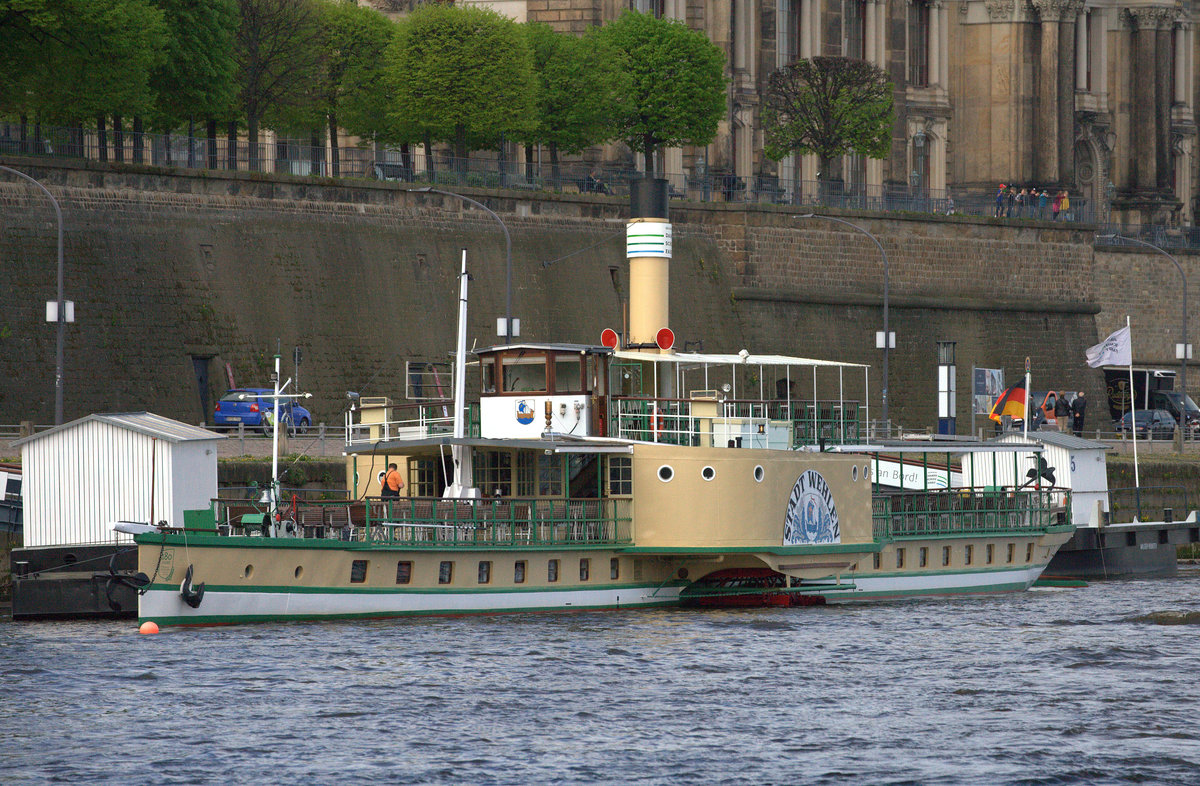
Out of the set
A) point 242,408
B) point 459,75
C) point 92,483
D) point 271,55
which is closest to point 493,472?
point 92,483

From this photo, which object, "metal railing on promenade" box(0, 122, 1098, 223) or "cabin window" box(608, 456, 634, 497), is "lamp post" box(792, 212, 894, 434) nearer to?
"metal railing on promenade" box(0, 122, 1098, 223)

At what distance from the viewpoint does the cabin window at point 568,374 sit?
112 feet

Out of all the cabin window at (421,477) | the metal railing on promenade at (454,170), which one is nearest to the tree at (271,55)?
the metal railing on promenade at (454,170)

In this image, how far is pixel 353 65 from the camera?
65.9m

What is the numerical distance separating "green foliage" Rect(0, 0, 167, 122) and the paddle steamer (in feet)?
67.8

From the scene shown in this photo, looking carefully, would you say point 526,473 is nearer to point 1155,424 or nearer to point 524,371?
point 524,371

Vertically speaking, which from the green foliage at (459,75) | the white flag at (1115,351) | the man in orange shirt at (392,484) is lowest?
the man in orange shirt at (392,484)

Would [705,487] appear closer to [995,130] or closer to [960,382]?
[960,382]

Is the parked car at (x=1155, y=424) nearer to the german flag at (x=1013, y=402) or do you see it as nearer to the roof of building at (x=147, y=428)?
the german flag at (x=1013, y=402)

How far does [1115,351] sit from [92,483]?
32.2 meters

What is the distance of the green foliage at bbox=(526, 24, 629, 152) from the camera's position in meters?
68.2

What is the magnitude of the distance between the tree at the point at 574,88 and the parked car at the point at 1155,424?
1928cm

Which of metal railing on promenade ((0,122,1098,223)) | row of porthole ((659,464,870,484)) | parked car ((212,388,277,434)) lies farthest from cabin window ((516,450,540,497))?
metal railing on promenade ((0,122,1098,223))

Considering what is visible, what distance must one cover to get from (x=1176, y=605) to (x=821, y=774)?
708 inches
